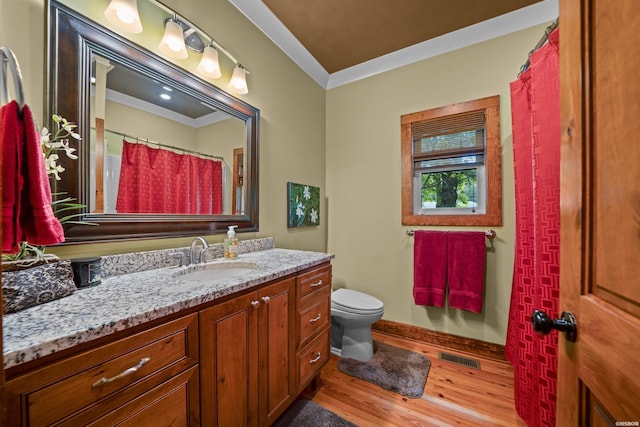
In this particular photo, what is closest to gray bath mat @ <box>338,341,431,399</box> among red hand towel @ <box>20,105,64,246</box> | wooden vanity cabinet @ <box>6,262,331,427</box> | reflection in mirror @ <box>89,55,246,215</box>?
wooden vanity cabinet @ <box>6,262,331,427</box>

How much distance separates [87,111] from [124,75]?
260 millimetres

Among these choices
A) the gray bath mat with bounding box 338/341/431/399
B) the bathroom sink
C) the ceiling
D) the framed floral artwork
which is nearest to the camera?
the bathroom sink

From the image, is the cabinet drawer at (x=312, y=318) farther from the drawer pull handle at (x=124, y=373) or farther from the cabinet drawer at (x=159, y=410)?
the drawer pull handle at (x=124, y=373)

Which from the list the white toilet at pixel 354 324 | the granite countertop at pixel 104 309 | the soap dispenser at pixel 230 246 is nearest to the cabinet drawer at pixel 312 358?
the white toilet at pixel 354 324

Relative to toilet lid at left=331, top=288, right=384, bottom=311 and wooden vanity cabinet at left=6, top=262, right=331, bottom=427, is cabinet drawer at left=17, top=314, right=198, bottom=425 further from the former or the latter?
toilet lid at left=331, top=288, right=384, bottom=311

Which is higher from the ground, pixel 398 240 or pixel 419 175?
Answer: pixel 419 175

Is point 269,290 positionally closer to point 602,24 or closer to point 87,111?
point 87,111

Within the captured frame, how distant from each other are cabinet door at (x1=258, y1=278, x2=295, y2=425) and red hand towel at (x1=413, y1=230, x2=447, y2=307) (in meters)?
1.27

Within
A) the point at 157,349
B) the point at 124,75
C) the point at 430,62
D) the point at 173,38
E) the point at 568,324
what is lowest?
the point at 157,349

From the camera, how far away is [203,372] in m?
0.84

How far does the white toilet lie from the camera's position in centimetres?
180

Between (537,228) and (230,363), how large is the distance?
1.51 meters

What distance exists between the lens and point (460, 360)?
1.87 meters

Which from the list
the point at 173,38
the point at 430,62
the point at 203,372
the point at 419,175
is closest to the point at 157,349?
the point at 203,372
